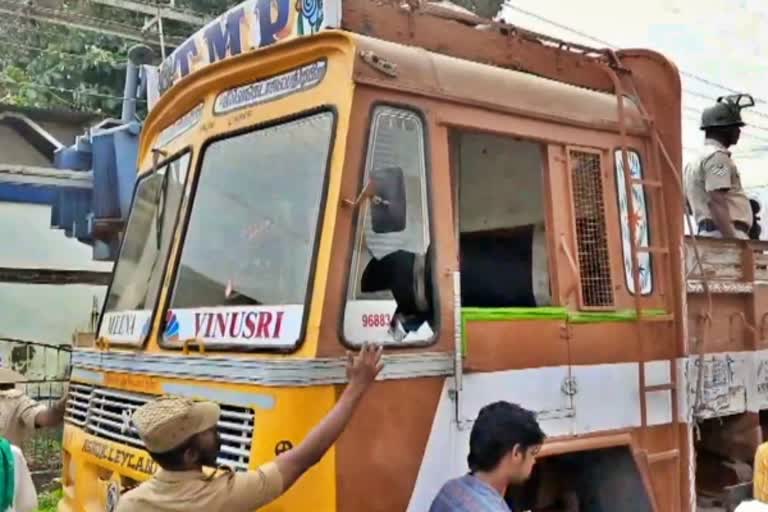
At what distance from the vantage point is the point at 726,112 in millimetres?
5777

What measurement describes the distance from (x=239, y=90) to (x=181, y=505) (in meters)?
1.89

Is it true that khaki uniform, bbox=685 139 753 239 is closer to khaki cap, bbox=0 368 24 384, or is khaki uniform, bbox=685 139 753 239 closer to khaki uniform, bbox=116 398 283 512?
khaki uniform, bbox=116 398 283 512

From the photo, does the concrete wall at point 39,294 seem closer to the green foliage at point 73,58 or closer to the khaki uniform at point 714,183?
the green foliage at point 73,58

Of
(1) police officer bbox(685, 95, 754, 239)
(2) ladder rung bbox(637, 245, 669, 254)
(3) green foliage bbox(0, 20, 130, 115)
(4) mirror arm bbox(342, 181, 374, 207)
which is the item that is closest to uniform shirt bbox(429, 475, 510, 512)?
(4) mirror arm bbox(342, 181, 374, 207)

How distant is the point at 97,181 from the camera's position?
867 cm

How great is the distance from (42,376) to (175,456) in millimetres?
10088

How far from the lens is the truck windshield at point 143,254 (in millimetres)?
3984

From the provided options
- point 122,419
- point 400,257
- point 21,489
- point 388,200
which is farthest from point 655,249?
point 21,489

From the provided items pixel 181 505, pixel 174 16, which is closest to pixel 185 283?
pixel 181 505

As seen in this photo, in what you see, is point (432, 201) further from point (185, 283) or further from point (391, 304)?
point (185, 283)

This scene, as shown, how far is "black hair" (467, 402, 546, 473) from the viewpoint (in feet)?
9.50

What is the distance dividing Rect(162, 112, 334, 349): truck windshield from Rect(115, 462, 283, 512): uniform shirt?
22.6 inches

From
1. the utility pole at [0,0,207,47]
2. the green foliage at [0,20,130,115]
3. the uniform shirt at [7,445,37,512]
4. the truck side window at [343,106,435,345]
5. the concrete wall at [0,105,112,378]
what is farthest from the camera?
the green foliage at [0,20,130,115]

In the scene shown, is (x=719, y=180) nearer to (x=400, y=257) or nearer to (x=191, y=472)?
(x=400, y=257)
